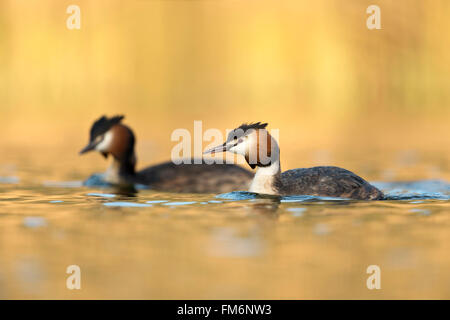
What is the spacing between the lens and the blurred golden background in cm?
2702

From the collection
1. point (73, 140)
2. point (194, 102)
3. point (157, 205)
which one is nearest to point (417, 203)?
point (157, 205)

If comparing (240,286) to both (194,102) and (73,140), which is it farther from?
(194,102)

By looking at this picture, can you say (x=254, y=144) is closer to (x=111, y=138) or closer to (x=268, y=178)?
(x=268, y=178)

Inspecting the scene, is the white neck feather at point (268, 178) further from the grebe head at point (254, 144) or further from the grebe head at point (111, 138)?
the grebe head at point (111, 138)

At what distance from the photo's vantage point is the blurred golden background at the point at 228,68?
27.0 m

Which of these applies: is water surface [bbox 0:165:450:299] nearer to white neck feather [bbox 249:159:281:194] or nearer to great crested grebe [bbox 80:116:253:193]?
white neck feather [bbox 249:159:281:194]

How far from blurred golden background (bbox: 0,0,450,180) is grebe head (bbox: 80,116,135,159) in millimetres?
9162

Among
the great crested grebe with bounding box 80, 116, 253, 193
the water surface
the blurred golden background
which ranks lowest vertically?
the water surface

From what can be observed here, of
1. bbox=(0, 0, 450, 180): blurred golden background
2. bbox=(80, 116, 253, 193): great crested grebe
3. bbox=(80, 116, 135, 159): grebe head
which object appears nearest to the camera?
bbox=(80, 116, 253, 193): great crested grebe

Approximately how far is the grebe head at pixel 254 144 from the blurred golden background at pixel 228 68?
11948mm

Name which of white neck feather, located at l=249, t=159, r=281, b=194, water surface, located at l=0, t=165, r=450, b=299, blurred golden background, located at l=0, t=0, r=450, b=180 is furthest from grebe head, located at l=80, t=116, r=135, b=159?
blurred golden background, located at l=0, t=0, r=450, b=180
